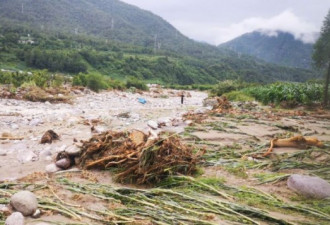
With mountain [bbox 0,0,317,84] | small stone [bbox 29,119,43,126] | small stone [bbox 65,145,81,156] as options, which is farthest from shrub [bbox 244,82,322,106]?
mountain [bbox 0,0,317,84]

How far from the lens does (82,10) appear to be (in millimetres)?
157375

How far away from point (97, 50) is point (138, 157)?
74.3 meters

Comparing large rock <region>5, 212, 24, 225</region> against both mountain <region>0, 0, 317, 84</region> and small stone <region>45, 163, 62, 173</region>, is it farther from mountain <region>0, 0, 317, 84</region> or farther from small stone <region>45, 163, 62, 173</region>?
mountain <region>0, 0, 317, 84</region>

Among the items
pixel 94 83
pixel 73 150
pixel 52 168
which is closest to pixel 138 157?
pixel 73 150

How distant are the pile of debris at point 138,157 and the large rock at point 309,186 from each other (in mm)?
1405

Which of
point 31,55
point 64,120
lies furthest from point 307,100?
point 31,55

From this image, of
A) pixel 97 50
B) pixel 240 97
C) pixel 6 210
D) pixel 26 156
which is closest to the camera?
pixel 6 210

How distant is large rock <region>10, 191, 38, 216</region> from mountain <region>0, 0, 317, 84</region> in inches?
1201

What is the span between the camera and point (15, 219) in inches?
116

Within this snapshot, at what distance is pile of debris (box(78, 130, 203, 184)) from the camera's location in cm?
429

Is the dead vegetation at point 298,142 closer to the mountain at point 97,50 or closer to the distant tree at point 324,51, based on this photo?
the distant tree at point 324,51

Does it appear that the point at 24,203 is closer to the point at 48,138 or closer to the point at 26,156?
the point at 26,156

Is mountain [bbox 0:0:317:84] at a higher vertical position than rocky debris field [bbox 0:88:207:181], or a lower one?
higher

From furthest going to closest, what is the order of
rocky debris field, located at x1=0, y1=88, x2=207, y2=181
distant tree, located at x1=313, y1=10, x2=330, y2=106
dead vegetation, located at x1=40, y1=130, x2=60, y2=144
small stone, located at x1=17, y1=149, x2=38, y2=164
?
distant tree, located at x1=313, y1=10, x2=330, y2=106 → dead vegetation, located at x1=40, y1=130, x2=60, y2=144 → small stone, located at x1=17, y1=149, x2=38, y2=164 → rocky debris field, located at x1=0, y1=88, x2=207, y2=181
